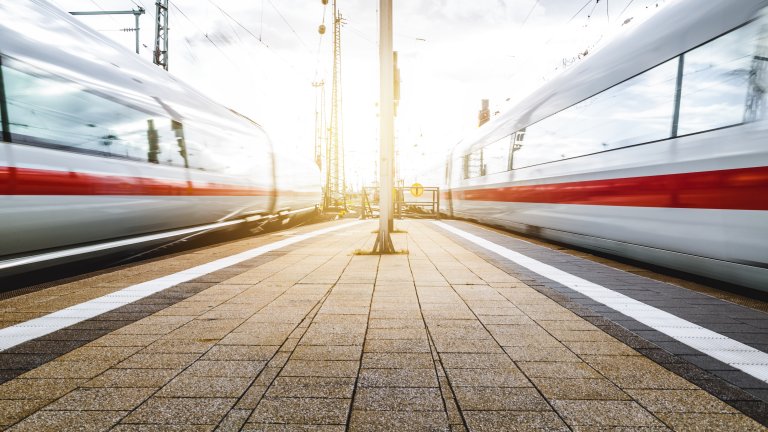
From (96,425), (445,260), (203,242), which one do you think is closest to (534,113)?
(445,260)

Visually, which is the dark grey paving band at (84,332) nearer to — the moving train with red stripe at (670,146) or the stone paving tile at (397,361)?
the stone paving tile at (397,361)

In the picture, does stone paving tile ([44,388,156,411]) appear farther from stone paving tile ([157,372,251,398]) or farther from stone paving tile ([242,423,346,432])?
stone paving tile ([242,423,346,432])

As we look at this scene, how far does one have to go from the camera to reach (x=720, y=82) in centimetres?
410

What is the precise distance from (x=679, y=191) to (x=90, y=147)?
6406 mm

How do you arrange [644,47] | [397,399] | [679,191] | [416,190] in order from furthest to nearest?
[416,190], [644,47], [679,191], [397,399]

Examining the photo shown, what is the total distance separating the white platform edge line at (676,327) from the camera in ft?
7.70

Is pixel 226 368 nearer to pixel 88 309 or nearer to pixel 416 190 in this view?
pixel 88 309

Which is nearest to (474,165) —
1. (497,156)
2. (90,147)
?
(497,156)

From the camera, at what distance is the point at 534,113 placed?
28.2 feet

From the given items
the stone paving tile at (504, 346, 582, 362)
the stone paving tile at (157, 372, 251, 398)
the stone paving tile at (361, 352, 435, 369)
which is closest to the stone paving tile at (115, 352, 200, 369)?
the stone paving tile at (157, 372, 251, 398)

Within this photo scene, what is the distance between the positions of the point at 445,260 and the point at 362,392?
396 cm

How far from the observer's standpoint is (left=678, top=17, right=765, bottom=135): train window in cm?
381

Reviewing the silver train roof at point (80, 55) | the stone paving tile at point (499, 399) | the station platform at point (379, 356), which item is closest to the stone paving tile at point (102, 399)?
the station platform at point (379, 356)

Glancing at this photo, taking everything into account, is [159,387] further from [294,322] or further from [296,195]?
[296,195]
